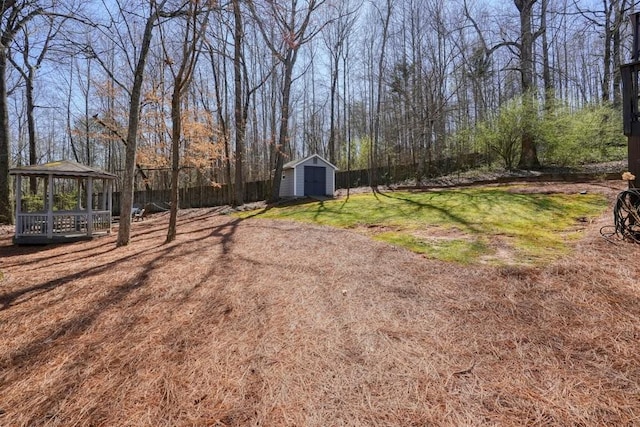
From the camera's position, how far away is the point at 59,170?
972cm

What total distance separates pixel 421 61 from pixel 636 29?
18431mm

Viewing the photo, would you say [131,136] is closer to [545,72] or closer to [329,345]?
[329,345]

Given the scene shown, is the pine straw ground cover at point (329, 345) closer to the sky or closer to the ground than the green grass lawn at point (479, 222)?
closer to the ground

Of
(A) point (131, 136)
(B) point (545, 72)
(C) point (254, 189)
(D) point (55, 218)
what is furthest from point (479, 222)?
(B) point (545, 72)

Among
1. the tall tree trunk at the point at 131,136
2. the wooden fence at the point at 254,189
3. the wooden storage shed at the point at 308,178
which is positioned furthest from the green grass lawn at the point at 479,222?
the wooden fence at the point at 254,189

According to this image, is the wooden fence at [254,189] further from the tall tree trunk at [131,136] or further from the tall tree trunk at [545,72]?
the tall tree trunk at [131,136]

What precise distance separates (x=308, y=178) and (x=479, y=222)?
1138 cm

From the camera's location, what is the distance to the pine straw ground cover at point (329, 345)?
193cm

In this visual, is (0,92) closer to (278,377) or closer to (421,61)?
(278,377)

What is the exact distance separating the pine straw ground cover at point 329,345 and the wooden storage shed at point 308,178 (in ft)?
42.8

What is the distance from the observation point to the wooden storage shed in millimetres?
17156

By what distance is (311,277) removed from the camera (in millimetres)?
4141

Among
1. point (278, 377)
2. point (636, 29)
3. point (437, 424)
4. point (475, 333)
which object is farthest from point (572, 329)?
point (636, 29)

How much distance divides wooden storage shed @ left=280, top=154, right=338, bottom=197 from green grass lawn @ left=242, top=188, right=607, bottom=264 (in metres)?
5.91
